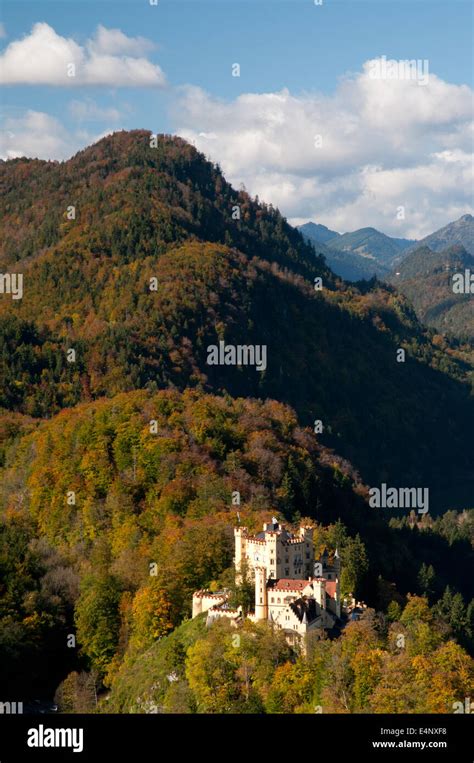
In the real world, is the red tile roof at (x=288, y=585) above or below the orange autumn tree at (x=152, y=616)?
above

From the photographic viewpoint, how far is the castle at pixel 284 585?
68125 mm

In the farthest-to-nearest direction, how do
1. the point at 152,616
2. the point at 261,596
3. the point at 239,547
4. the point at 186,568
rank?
1. the point at 186,568
2. the point at 152,616
3. the point at 239,547
4. the point at 261,596

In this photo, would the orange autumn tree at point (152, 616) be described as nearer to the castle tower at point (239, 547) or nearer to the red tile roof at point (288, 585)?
the castle tower at point (239, 547)

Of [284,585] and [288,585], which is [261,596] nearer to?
[284,585]

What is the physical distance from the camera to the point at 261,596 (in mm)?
69062

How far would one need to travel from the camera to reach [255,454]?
11488 cm

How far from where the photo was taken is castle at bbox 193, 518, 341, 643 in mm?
68125

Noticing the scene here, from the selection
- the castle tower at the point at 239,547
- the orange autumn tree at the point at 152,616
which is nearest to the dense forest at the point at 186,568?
the orange autumn tree at the point at 152,616

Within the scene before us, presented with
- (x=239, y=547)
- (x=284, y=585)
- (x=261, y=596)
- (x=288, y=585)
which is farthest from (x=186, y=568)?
(x=288, y=585)

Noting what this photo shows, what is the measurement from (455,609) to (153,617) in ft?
102

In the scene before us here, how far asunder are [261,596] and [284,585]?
5.11 ft

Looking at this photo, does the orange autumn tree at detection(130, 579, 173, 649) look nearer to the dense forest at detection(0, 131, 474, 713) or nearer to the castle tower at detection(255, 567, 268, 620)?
the dense forest at detection(0, 131, 474, 713)
